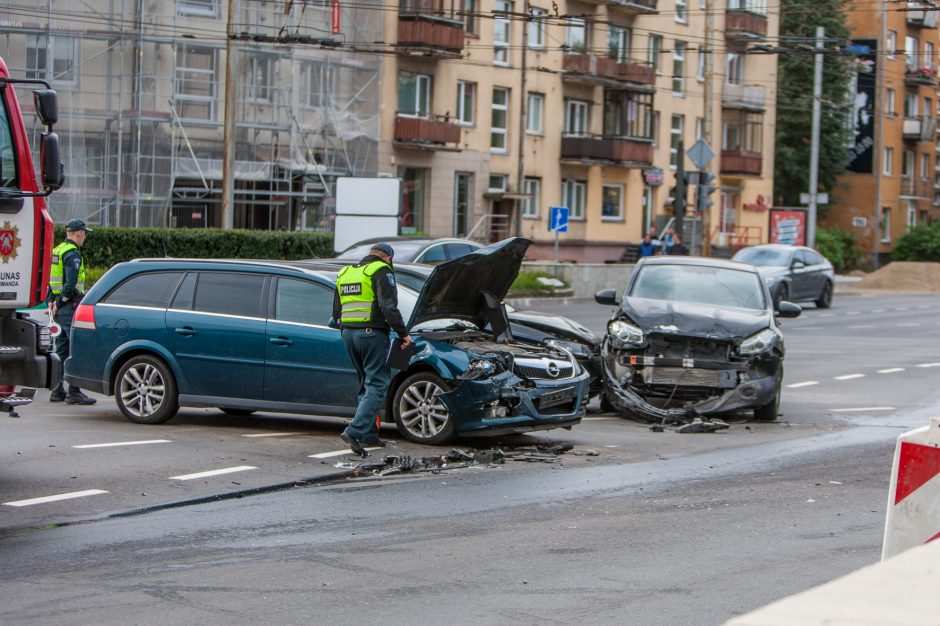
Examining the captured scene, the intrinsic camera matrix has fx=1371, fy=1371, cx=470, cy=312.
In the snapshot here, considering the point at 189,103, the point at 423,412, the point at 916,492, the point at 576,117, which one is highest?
the point at 576,117

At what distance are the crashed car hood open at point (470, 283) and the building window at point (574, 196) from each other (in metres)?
41.2

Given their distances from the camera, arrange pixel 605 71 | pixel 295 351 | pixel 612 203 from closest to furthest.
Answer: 1. pixel 295 351
2. pixel 605 71
3. pixel 612 203

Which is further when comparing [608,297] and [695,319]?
[608,297]

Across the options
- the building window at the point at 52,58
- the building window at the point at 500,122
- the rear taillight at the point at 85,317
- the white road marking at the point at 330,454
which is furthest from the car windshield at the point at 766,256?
the white road marking at the point at 330,454

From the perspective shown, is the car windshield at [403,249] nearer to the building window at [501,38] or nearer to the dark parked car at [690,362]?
the dark parked car at [690,362]

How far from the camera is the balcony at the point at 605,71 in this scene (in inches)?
2057

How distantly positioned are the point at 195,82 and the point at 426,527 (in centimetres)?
3104

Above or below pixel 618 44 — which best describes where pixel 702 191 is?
below

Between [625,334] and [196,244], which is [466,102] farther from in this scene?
[625,334]

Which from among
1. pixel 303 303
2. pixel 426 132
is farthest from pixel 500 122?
pixel 303 303

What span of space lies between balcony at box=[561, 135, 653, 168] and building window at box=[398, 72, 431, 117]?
8.23 meters

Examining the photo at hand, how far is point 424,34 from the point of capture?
146 ft

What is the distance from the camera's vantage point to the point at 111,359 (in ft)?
41.5

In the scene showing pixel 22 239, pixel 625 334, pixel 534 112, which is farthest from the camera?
pixel 534 112
